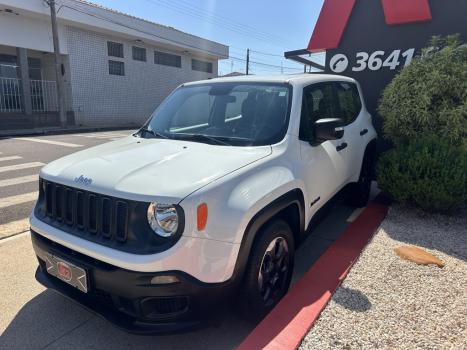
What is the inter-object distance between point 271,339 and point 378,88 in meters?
6.15

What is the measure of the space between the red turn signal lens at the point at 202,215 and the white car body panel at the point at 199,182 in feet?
0.08

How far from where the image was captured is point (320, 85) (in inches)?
156

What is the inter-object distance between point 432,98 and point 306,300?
12.0 ft

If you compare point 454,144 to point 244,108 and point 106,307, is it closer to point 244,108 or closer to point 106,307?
point 244,108

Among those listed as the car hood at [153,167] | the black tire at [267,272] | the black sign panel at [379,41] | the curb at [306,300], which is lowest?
the curb at [306,300]

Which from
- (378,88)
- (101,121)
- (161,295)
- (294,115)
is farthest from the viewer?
(101,121)

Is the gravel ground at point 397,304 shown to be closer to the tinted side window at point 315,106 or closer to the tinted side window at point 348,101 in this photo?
the tinted side window at point 315,106

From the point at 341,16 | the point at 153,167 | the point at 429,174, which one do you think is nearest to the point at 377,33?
the point at 341,16

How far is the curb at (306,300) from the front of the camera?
7.75 ft

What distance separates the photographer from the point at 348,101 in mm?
4824

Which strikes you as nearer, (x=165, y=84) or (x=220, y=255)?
(x=220, y=255)

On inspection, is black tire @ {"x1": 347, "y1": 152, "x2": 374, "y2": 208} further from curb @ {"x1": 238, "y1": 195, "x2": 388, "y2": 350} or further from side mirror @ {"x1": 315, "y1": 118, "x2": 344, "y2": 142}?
side mirror @ {"x1": 315, "y1": 118, "x2": 344, "y2": 142}

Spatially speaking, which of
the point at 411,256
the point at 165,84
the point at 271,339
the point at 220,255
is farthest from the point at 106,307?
the point at 165,84

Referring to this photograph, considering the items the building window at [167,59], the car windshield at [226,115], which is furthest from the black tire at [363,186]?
the building window at [167,59]
